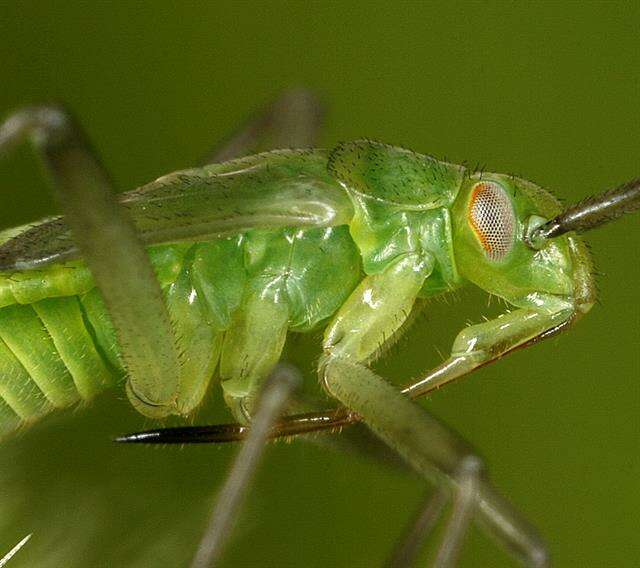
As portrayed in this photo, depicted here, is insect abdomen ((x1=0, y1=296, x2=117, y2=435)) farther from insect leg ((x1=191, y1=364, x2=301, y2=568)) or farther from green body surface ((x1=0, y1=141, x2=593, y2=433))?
insect leg ((x1=191, y1=364, x2=301, y2=568))

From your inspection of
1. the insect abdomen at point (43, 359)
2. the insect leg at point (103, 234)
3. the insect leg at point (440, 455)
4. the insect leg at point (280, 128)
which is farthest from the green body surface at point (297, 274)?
the insect leg at point (280, 128)

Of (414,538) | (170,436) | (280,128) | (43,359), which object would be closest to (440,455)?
(414,538)

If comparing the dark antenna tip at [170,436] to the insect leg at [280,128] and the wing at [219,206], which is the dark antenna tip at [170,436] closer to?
the wing at [219,206]

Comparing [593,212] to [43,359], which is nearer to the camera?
[593,212]

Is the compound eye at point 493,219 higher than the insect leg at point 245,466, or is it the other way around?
the compound eye at point 493,219

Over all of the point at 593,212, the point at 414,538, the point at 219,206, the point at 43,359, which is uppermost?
the point at 593,212

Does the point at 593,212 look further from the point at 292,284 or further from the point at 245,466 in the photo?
the point at 245,466

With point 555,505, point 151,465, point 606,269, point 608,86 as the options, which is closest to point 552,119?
point 608,86
